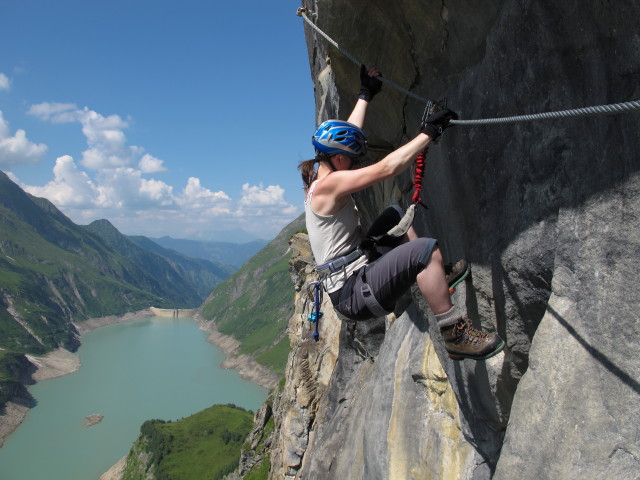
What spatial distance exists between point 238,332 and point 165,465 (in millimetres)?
111573

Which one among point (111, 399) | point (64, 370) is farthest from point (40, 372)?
point (111, 399)

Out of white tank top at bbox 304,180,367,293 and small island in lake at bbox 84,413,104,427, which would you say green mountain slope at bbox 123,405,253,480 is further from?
white tank top at bbox 304,180,367,293

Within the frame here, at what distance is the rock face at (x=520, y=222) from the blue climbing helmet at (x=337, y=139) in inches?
52.6

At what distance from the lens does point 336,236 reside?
4867 mm

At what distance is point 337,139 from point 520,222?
2062 millimetres

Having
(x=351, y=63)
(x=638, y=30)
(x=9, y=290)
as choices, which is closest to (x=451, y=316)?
(x=638, y=30)

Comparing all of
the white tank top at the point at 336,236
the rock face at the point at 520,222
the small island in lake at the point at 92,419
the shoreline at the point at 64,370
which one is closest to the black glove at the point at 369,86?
the rock face at the point at 520,222

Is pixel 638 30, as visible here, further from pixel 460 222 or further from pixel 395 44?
pixel 395 44

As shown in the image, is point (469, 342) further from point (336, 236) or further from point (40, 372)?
point (40, 372)

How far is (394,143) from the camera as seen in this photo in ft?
24.7

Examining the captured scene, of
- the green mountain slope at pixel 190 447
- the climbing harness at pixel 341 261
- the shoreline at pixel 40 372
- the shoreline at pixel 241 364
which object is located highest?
the climbing harness at pixel 341 261

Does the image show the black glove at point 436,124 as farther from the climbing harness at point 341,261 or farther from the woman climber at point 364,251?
the climbing harness at point 341,261

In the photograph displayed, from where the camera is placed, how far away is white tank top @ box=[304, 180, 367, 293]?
4.83 metres

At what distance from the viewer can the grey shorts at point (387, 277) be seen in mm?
4352
